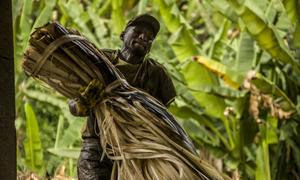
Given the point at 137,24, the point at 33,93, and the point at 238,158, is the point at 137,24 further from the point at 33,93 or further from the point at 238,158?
the point at 33,93

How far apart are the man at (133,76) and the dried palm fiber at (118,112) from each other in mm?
112

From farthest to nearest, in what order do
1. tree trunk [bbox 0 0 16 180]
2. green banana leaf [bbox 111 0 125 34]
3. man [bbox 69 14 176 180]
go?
green banana leaf [bbox 111 0 125 34] < man [bbox 69 14 176 180] < tree trunk [bbox 0 0 16 180]

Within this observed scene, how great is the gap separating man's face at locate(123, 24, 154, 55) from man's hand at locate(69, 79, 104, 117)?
0.26 meters

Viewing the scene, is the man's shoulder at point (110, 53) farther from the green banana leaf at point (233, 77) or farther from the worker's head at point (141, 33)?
the green banana leaf at point (233, 77)

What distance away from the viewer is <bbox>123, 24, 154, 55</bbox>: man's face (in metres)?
3.28

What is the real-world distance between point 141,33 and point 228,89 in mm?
3109

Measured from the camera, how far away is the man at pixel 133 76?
127 inches

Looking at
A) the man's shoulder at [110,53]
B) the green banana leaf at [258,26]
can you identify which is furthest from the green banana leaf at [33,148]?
the man's shoulder at [110,53]

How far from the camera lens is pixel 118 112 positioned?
3.13 metres

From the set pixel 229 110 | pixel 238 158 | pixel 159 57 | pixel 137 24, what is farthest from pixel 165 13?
pixel 137 24

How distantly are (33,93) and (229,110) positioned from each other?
2116mm

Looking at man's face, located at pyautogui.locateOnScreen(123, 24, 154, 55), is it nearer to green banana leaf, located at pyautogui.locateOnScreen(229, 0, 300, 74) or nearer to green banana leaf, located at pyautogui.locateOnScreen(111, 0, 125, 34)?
green banana leaf, located at pyautogui.locateOnScreen(229, 0, 300, 74)

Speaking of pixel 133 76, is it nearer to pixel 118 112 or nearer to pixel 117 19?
pixel 118 112

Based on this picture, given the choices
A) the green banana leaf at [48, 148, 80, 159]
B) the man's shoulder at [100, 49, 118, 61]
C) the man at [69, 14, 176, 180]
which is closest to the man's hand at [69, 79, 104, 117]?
the man at [69, 14, 176, 180]
